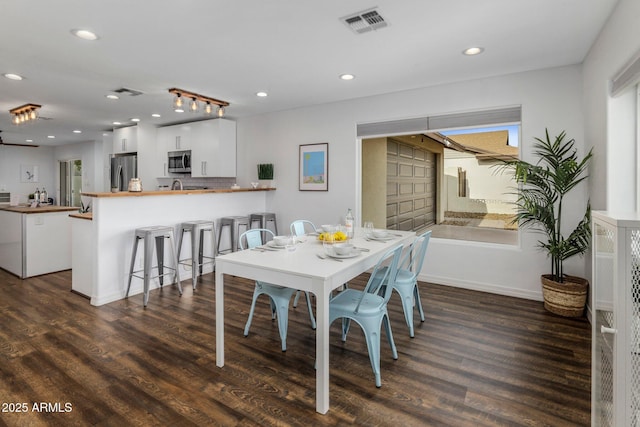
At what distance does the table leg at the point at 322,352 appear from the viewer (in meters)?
1.94

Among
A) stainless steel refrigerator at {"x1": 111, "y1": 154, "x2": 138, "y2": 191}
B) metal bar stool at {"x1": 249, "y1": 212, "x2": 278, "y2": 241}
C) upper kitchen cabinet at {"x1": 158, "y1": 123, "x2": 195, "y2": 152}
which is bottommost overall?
metal bar stool at {"x1": 249, "y1": 212, "x2": 278, "y2": 241}

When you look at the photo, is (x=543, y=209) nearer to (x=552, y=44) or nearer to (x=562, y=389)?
(x=552, y=44)

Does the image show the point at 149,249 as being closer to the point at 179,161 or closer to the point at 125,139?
the point at 179,161

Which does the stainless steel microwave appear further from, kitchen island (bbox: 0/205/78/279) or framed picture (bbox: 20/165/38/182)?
framed picture (bbox: 20/165/38/182)

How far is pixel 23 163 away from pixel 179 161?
6892mm

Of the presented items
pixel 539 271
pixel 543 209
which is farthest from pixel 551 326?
pixel 543 209

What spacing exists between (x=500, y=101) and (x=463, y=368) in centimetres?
298

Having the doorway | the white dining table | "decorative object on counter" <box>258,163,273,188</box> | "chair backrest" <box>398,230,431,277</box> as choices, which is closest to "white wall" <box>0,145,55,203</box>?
the doorway

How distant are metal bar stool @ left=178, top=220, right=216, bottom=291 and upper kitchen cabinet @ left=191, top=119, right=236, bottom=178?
5.22 feet

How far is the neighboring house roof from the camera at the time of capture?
4.01 metres

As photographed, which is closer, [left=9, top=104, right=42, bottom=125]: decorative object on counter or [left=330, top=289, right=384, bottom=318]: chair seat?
[left=330, top=289, right=384, bottom=318]: chair seat

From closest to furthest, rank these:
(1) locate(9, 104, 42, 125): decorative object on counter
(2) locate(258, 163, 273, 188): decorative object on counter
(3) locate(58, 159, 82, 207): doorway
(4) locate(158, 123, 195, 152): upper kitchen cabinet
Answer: (1) locate(9, 104, 42, 125): decorative object on counter < (2) locate(258, 163, 273, 188): decorative object on counter < (4) locate(158, 123, 195, 152): upper kitchen cabinet < (3) locate(58, 159, 82, 207): doorway

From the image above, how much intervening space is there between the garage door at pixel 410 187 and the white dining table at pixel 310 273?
2.42 meters

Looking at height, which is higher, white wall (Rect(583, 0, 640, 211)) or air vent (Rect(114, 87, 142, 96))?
air vent (Rect(114, 87, 142, 96))
